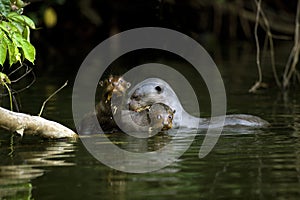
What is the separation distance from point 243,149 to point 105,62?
8408 mm

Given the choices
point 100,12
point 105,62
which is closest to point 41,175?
point 105,62

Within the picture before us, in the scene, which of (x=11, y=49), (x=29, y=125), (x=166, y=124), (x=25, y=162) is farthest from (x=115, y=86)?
(x=25, y=162)

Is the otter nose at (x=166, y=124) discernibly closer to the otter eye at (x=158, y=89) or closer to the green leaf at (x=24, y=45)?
the otter eye at (x=158, y=89)

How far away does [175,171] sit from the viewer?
178 inches

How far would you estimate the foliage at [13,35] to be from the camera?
5211 millimetres

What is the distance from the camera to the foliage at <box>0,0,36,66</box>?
521cm

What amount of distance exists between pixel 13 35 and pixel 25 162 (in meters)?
0.91

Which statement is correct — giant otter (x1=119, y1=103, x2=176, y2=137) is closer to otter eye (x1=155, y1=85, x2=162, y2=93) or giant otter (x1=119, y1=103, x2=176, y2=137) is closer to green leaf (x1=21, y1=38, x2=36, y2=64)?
otter eye (x1=155, y1=85, x2=162, y2=93)

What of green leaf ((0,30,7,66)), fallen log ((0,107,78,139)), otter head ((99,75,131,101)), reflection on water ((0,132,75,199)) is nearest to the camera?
reflection on water ((0,132,75,199))

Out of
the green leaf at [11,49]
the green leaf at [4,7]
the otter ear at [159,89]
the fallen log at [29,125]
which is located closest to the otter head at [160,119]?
Answer: the otter ear at [159,89]

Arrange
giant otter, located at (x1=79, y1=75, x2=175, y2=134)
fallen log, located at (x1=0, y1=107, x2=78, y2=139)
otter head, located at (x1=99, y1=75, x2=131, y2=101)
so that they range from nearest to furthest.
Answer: fallen log, located at (x1=0, y1=107, x2=78, y2=139) < otter head, located at (x1=99, y1=75, x2=131, y2=101) < giant otter, located at (x1=79, y1=75, x2=175, y2=134)

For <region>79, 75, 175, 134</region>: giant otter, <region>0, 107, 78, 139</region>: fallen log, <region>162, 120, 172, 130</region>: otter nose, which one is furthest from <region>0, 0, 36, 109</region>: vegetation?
<region>162, 120, 172, 130</region>: otter nose

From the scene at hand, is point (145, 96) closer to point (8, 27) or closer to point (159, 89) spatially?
point (159, 89)

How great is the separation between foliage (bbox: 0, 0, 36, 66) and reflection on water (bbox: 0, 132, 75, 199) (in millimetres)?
587
